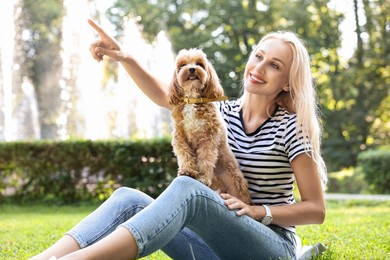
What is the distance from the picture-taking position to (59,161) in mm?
11078

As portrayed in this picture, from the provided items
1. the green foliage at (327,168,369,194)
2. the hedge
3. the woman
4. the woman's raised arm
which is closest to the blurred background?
the green foliage at (327,168,369,194)

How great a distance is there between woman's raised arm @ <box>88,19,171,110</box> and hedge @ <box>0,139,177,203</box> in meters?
6.78

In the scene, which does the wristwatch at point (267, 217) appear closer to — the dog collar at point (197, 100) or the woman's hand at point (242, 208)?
the woman's hand at point (242, 208)

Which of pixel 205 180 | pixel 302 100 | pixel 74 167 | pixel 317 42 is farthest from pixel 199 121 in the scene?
pixel 317 42

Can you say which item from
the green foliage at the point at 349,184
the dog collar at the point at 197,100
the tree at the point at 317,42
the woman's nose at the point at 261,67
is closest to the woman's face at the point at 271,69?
the woman's nose at the point at 261,67

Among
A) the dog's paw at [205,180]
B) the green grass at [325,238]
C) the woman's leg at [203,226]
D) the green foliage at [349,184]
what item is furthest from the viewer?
the green foliage at [349,184]

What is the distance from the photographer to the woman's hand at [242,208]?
115 inches

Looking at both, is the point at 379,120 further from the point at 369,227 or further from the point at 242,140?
the point at 242,140

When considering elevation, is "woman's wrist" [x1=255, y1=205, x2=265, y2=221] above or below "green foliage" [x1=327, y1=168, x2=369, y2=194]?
above

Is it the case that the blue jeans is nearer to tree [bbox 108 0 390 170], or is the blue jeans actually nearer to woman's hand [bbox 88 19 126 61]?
woman's hand [bbox 88 19 126 61]

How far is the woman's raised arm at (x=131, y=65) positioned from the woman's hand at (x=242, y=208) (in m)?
1.09

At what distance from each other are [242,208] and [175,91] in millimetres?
1028

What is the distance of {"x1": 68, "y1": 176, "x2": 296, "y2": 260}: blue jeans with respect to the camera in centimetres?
270

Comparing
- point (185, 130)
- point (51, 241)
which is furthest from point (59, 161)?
point (185, 130)
